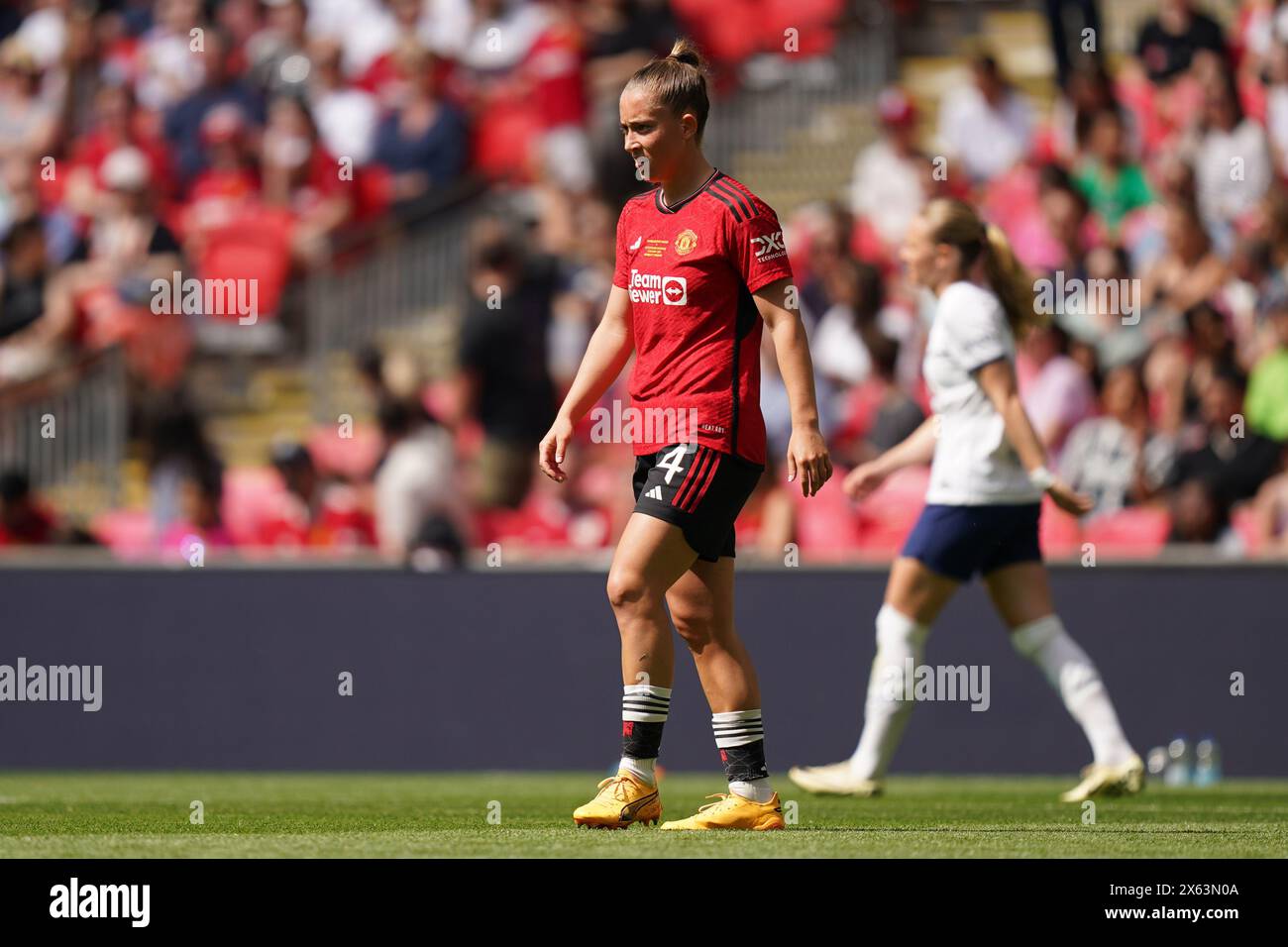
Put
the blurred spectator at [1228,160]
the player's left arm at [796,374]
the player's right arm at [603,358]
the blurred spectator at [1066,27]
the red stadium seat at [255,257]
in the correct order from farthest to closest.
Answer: the red stadium seat at [255,257] → the blurred spectator at [1066,27] → the blurred spectator at [1228,160] → the player's right arm at [603,358] → the player's left arm at [796,374]

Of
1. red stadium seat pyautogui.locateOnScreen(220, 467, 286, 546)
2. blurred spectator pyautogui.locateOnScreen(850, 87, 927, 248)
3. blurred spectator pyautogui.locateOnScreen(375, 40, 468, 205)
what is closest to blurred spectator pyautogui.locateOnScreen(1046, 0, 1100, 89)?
blurred spectator pyautogui.locateOnScreen(850, 87, 927, 248)

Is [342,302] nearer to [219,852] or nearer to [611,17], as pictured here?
[611,17]

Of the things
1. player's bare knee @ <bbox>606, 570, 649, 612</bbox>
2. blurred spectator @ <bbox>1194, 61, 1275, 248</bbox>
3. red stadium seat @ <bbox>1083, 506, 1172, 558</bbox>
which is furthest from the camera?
blurred spectator @ <bbox>1194, 61, 1275, 248</bbox>

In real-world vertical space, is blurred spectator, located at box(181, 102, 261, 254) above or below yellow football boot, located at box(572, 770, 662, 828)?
above

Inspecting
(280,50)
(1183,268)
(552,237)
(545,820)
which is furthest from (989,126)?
(545,820)

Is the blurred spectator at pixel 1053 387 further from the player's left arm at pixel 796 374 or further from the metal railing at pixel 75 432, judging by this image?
the player's left arm at pixel 796 374

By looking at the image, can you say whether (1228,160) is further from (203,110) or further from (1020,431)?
(203,110)

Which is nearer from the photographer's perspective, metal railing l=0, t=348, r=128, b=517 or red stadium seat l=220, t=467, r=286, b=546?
red stadium seat l=220, t=467, r=286, b=546

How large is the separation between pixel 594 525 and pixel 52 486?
3.73 m

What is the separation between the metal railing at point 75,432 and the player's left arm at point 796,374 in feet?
27.6

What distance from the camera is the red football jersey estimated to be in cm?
630

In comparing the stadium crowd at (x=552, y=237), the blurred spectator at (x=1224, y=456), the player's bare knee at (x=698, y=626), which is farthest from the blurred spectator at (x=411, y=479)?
the player's bare knee at (x=698, y=626)

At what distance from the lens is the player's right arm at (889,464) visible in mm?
8289

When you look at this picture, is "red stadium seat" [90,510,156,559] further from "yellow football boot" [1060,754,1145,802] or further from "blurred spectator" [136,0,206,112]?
"yellow football boot" [1060,754,1145,802]
